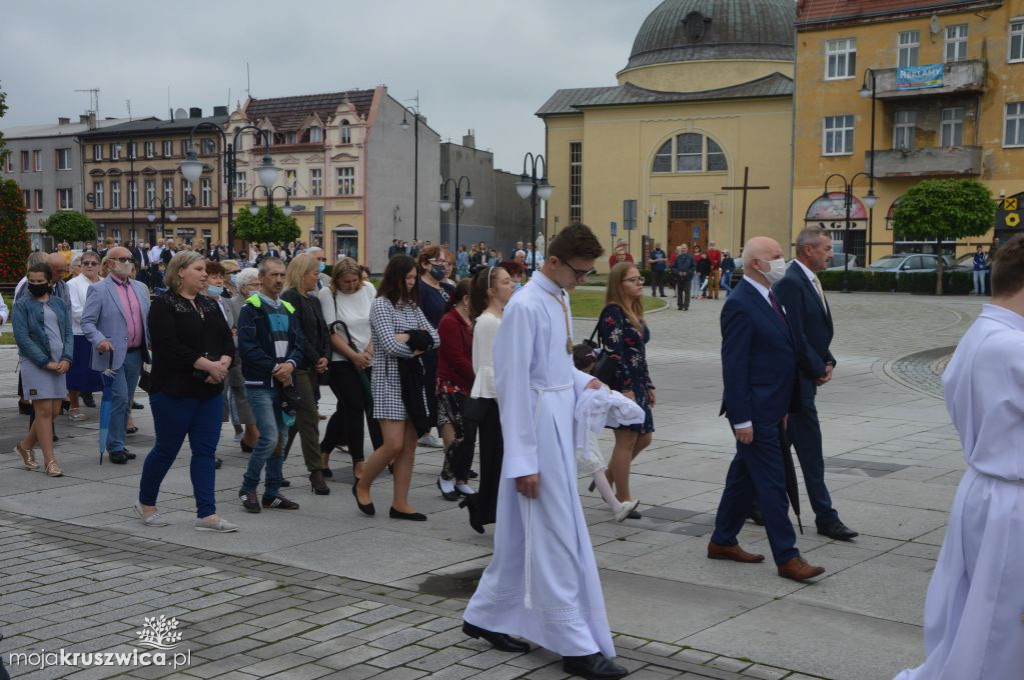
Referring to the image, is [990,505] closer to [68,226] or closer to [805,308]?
[805,308]

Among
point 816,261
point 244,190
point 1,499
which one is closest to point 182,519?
point 1,499

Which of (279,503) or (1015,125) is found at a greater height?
(1015,125)

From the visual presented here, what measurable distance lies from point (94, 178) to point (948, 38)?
62.0m

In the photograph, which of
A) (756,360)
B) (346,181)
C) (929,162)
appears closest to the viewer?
(756,360)

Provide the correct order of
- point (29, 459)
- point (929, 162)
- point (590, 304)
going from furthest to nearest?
1. point (929, 162)
2. point (590, 304)
3. point (29, 459)

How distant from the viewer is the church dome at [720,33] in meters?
64.6

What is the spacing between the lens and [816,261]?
736 cm

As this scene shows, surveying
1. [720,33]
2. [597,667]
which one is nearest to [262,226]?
[720,33]

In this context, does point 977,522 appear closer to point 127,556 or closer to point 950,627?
point 950,627

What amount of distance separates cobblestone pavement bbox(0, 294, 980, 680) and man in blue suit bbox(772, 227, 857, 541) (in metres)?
0.20

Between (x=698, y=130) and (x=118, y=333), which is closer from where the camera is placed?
(x=118, y=333)

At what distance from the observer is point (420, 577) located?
6.41 meters

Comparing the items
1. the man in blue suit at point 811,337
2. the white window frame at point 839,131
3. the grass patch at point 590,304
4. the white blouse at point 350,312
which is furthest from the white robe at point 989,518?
the white window frame at point 839,131

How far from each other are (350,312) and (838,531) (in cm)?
419
